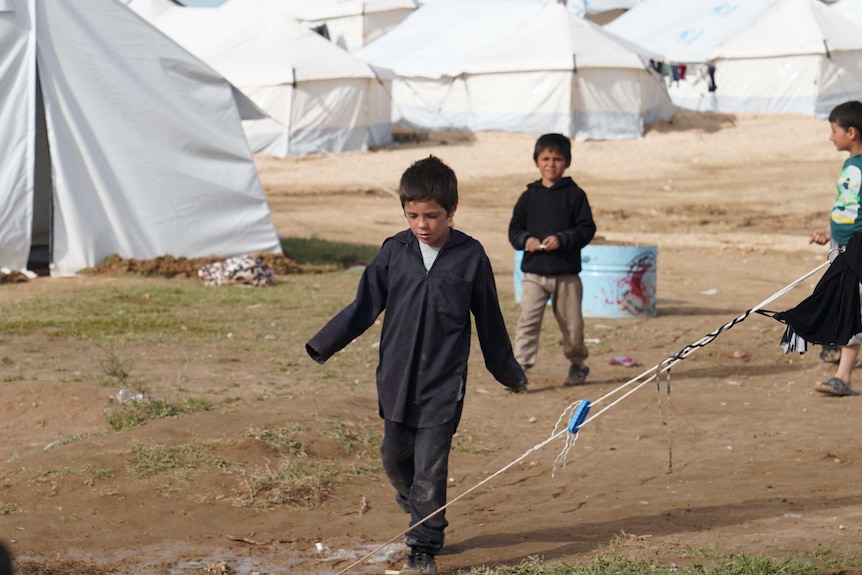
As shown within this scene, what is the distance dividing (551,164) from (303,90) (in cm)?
2026

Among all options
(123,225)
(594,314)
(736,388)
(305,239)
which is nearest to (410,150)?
(305,239)

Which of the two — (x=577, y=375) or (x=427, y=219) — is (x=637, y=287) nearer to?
(x=577, y=375)

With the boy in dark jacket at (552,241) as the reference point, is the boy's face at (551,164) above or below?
above

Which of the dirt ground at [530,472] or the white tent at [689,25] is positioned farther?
the white tent at [689,25]

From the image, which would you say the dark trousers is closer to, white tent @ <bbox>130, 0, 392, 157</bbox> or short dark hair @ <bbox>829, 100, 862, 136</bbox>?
short dark hair @ <bbox>829, 100, 862, 136</bbox>

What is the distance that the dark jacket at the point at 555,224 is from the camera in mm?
7262

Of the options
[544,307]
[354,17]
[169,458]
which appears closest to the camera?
[169,458]

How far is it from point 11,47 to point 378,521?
8.99 m

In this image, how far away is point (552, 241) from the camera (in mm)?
7137

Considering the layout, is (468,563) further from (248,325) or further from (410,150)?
(410,150)

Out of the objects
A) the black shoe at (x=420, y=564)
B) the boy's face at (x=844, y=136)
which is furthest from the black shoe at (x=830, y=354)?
the black shoe at (x=420, y=564)

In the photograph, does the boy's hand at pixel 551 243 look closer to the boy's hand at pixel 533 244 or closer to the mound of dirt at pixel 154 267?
the boy's hand at pixel 533 244

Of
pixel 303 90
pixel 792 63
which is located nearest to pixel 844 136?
pixel 303 90

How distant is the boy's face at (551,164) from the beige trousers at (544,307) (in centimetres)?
61
